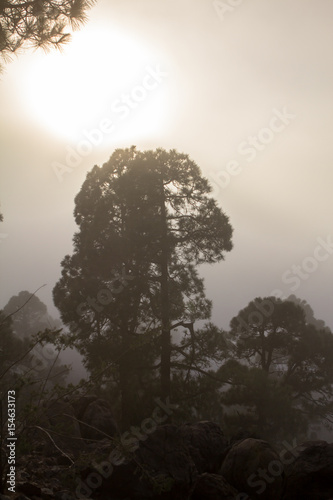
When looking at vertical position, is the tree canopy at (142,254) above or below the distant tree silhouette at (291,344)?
above

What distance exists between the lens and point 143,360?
→ 16.3 m

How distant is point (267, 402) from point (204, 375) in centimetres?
496

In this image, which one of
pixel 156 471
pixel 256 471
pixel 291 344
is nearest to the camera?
pixel 156 471

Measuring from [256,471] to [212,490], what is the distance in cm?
143

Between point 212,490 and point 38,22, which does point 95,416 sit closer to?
point 212,490

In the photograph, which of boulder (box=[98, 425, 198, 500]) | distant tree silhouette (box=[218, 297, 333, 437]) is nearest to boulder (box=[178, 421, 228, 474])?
boulder (box=[98, 425, 198, 500])

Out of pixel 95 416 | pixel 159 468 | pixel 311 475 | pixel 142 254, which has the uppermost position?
pixel 142 254

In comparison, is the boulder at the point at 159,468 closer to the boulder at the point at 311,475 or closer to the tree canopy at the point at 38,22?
the boulder at the point at 311,475

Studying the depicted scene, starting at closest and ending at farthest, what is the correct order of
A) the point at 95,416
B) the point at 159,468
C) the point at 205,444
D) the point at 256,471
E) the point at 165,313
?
the point at 159,468
the point at 256,471
the point at 205,444
the point at 95,416
the point at 165,313

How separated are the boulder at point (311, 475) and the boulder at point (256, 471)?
388mm

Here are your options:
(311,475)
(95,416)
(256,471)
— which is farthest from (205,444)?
(95,416)

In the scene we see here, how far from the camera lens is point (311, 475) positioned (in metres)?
9.41

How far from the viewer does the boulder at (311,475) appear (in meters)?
9.19

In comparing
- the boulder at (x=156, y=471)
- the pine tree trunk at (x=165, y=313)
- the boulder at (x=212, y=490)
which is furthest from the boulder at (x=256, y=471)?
the pine tree trunk at (x=165, y=313)
